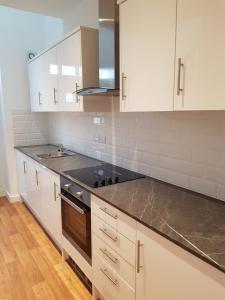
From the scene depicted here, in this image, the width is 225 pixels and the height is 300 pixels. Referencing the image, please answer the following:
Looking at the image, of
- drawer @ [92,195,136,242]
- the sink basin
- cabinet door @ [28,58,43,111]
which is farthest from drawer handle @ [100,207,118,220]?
cabinet door @ [28,58,43,111]

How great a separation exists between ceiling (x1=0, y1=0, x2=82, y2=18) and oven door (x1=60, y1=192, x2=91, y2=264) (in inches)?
76.5

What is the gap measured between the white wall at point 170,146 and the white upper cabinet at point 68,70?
372 mm

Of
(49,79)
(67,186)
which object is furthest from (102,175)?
(49,79)

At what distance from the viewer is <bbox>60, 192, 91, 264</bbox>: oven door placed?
1.76 metres

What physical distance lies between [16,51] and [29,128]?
1.14m

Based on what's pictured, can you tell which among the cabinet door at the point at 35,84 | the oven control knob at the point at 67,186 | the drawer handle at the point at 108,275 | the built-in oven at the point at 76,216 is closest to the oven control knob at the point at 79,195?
the built-in oven at the point at 76,216

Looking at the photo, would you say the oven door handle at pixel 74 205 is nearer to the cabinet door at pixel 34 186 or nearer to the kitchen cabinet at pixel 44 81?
the cabinet door at pixel 34 186

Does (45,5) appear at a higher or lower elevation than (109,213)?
higher

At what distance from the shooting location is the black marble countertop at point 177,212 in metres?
0.99

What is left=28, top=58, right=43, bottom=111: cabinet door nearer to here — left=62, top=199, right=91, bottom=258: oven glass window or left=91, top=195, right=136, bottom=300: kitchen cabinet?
left=62, top=199, right=91, bottom=258: oven glass window

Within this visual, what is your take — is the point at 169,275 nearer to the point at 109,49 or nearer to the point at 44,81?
the point at 109,49

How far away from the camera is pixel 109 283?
1570 millimetres

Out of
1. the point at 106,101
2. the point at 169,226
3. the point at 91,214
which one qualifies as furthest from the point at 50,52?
the point at 169,226

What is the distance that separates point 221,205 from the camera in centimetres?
139
